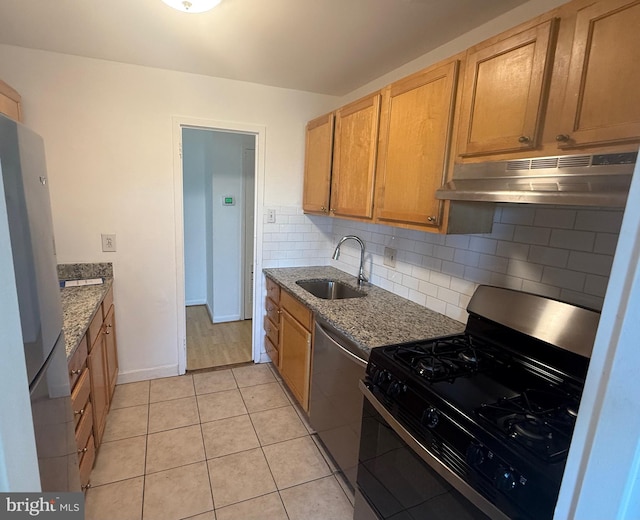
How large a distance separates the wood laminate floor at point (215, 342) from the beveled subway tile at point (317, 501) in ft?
4.89

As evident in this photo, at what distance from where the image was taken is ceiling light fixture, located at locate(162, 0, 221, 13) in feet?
4.75

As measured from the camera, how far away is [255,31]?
5.92ft

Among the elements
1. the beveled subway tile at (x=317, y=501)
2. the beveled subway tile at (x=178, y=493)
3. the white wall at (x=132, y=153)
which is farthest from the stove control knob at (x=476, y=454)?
the white wall at (x=132, y=153)

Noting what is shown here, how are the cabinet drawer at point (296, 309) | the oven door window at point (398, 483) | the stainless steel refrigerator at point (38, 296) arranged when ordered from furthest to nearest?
the cabinet drawer at point (296, 309)
the oven door window at point (398, 483)
the stainless steel refrigerator at point (38, 296)

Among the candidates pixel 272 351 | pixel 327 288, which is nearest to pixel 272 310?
pixel 272 351

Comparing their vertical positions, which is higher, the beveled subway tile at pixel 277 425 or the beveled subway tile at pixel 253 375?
the beveled subway tile at pixel 253 375

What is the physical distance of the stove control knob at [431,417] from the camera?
1.06m

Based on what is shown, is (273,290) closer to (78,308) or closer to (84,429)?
(78,308)

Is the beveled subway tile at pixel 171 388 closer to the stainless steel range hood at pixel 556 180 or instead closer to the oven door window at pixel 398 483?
the oven door window at pixel 398 483

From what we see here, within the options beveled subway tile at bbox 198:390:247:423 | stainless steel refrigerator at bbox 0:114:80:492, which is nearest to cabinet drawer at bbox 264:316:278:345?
beveled subway tile at bbox 198:390:247:423

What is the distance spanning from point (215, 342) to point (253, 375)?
2.60 ft

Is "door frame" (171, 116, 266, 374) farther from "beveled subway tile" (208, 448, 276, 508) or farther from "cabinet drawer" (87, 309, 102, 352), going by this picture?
"beveled subway tile" (208, 448, 276, 508)

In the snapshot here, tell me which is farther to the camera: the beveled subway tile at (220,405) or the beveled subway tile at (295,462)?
the beveled subway tile at (220,405)

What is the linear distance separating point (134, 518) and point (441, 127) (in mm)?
2313
